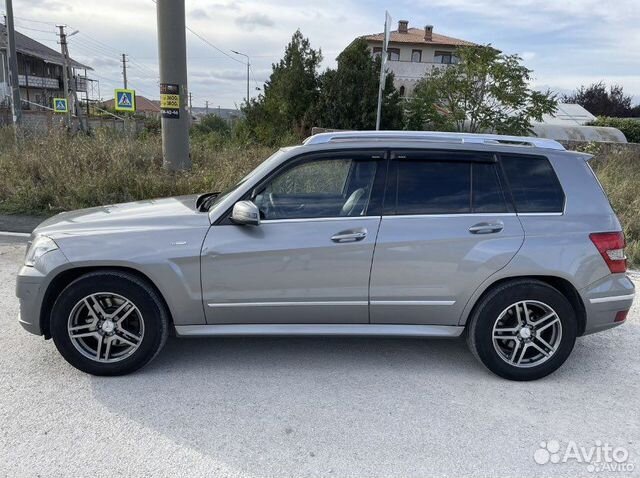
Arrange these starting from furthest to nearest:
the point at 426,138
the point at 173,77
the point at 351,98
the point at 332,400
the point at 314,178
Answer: the point at 351,98 < the point at 173,77 < the point at 314,178 < the point at 426,138 < the point at 332,400

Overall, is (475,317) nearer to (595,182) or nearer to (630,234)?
(595,182)

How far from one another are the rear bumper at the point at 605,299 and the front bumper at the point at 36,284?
11.8 feet

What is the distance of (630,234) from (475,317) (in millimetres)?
4960

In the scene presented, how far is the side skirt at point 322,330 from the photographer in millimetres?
3473

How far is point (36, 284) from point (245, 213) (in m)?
1.48

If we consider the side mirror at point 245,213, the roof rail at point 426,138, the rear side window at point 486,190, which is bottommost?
the side mirror at point 245,213

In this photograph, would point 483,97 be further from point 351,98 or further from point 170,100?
point 170,100

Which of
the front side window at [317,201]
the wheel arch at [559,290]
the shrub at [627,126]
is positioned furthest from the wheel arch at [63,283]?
the shrub at [627,126]

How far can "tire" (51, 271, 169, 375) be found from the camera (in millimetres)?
3318

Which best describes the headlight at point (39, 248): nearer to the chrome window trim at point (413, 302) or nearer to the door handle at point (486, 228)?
the chrome window trim at point (413, 302)

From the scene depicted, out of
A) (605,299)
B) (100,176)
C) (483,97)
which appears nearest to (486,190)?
(605,299)

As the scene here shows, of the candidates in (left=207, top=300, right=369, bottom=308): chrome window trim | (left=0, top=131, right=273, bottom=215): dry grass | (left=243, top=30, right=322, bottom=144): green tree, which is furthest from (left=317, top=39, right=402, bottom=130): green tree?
(left=207, top=300, right=369, bottom=308): chrome window trim

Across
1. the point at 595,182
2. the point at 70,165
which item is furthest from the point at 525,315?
the point at 70,165

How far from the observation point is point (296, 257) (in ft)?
11.0
